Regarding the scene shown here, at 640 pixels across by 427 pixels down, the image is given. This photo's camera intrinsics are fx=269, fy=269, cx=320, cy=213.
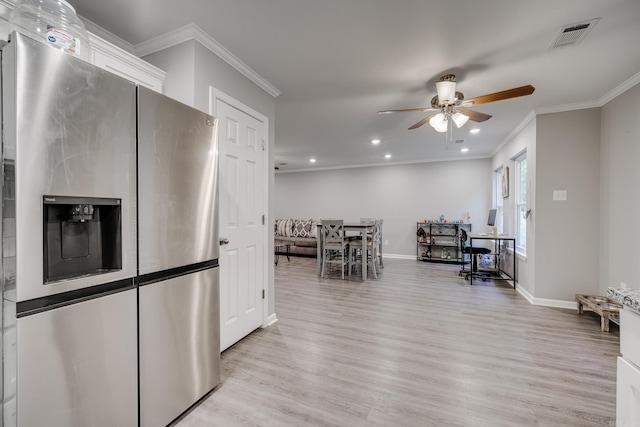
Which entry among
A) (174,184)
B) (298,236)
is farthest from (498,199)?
(174,184)

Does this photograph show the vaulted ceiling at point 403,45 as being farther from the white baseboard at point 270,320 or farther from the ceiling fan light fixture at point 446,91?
the white baseboard at point 270,320

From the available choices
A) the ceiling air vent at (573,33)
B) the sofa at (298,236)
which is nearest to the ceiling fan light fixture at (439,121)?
the ceiling air vent at (573,33)

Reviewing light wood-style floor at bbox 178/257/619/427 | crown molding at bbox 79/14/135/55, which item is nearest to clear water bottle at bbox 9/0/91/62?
crown molding at bbox 79/14/135/55

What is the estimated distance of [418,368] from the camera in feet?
6.59

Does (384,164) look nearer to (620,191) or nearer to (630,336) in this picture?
(620,191)

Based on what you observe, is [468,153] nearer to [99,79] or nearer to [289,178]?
[289,178]

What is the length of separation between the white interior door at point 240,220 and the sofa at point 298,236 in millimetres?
4175

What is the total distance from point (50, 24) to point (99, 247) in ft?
3.48

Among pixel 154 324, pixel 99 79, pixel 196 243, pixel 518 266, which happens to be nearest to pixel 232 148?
pixel 196 243

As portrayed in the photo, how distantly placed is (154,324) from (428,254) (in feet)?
20.6

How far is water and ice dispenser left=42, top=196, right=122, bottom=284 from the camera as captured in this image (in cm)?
100

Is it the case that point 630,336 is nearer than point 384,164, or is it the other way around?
point 630,336

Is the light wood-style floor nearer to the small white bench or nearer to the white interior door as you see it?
the small white bench

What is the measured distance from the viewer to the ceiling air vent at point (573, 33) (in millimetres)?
1813
